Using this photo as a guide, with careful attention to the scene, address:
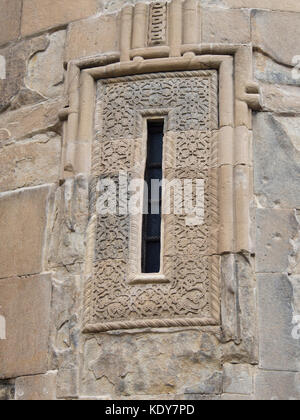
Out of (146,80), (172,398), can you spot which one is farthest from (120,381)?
(146,80)

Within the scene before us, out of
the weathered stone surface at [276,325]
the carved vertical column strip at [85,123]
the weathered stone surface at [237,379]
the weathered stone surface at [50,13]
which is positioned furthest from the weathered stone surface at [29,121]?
the weathered stone surface at [237,379]

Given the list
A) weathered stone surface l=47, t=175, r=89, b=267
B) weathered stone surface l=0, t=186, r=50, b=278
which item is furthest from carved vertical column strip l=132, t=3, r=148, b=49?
weathered stone surface l=0, t=186, r=50, b=278

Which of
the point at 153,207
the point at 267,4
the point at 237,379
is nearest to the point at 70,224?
the point at 153,207

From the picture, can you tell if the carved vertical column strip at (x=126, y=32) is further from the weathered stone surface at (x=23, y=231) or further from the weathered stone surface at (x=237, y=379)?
the weathered stone surface at (x=237, y=379)

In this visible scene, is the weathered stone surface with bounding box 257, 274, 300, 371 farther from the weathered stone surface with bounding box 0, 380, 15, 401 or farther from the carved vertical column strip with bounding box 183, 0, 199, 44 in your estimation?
the carved vertical column strip with bounding box 183, 0, 199, 44

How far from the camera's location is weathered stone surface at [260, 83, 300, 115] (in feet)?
26.3

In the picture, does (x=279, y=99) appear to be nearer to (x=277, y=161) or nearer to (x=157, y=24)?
(x=277, y=161)

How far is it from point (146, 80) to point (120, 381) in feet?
7.48

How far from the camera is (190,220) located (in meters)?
7.63

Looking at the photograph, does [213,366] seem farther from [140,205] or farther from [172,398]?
[140,205]

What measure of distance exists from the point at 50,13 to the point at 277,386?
142 inches

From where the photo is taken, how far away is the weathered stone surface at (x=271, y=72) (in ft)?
26.7

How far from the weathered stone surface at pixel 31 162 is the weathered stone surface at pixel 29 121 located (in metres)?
0.06

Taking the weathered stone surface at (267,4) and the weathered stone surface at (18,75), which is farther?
the weathered stone surface at (18,75)
